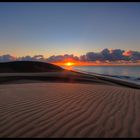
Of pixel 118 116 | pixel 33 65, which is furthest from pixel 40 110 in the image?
pixel 33 65

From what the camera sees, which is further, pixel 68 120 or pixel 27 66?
pixel 27 66

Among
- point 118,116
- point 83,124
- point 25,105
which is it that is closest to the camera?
point 83,124

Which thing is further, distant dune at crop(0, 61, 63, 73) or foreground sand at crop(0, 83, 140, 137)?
distant dune at crop(0, 61, 63, 73)

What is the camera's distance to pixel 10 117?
535 centimetres

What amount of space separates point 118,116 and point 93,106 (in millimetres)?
1292

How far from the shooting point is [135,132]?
177 inches

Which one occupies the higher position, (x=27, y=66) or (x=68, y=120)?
(x=27, y=66)

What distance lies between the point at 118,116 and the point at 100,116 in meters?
0.53

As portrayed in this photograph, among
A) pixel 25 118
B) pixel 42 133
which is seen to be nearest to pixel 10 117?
pixel 25 118

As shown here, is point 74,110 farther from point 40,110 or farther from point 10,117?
point 10,117

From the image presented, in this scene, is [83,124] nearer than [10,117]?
A: Yes

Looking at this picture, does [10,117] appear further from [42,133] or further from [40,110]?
[42,133]

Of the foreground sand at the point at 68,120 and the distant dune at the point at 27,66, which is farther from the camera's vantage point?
the distant dune at the point at 27,66

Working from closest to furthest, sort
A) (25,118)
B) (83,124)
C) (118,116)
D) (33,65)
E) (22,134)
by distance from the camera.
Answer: (22,134), (83,124), (25,118), (118,116), (33,65)
